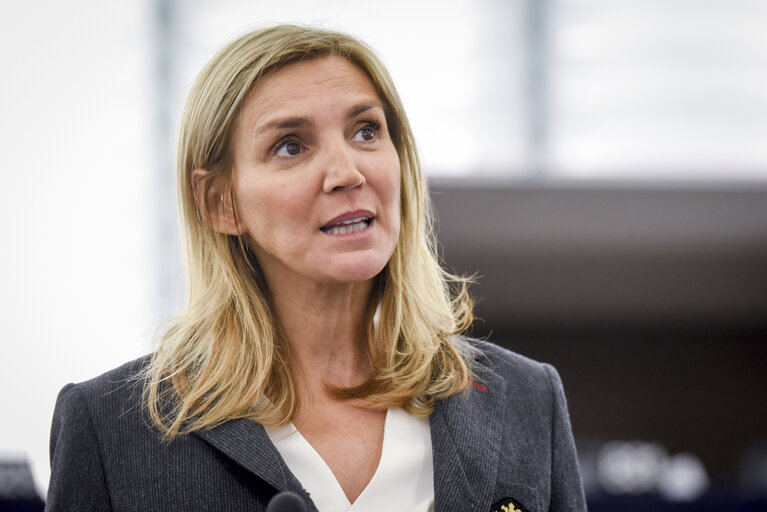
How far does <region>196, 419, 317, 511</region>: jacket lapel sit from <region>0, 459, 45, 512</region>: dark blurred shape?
3.20 ft

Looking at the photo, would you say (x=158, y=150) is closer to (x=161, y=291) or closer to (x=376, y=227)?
(x=161, y=291)

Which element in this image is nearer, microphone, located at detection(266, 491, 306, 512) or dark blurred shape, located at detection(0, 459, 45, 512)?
microphone, located at detection(266, 491, 306, 512)

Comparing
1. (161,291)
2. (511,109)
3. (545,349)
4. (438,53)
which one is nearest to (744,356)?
(545,349)

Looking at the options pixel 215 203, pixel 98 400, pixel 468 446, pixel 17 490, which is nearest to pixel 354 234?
pixel 215 203

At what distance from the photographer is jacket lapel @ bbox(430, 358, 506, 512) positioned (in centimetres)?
134

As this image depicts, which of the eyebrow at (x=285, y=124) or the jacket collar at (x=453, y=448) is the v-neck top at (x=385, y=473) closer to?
the jacket collar at (x=453, y=448)

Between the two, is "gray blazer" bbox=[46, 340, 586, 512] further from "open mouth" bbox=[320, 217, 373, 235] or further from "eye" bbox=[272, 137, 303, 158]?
"eye" bbox=[272, 137, 303, 158]

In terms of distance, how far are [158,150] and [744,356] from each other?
2631mm

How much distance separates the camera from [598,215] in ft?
10.8

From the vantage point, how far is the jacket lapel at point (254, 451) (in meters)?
1.28

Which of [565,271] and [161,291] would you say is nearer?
[565,271]

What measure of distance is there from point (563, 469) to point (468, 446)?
0.21 m

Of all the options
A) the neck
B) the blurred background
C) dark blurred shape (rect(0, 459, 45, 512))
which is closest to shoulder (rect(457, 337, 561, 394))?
the neck

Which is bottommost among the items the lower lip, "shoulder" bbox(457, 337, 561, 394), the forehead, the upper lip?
"shoulder" bbox(457, 337, 561, 394)
